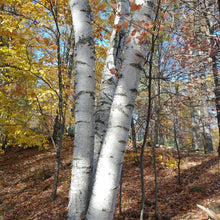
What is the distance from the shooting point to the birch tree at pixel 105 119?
128 cm

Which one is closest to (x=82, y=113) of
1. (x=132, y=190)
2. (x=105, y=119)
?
(x=105, y=119)

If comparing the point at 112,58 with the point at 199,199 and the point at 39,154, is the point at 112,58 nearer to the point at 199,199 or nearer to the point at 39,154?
the point at 199,199

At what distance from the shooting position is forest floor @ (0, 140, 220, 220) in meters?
3.23

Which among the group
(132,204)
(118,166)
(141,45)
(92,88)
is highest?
(141,45)

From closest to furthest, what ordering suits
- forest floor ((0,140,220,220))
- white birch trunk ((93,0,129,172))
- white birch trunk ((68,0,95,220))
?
white birch trunk ((68,0,95,220))
white birch trunk ((93,0,129,172))
forest floor ((0,140,220,220))

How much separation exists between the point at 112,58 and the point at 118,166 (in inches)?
53.3

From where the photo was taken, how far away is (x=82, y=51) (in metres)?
1.84

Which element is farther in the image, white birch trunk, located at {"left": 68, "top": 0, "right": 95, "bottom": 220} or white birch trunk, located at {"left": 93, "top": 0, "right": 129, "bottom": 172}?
Result: white birch trunk, located at {"left": 93, "top": 0, "right": 129, "bottom": 172}

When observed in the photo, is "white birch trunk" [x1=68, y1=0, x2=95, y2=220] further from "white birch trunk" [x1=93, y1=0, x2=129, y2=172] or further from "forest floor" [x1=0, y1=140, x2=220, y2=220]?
"forest floor" [x1=0, y1=140, x2=220, y2=220]

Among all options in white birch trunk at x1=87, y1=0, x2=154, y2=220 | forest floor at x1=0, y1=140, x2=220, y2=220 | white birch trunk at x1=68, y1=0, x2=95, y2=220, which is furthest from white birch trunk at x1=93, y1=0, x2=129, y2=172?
forest floor at x1=0, y1=140, x2=220, y2=220

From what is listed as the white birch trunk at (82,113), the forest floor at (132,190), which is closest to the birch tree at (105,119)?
the white birch trunk at (82,113)

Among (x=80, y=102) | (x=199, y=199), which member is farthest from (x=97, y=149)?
(x=199, y=199)

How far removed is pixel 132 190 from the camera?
4.34m

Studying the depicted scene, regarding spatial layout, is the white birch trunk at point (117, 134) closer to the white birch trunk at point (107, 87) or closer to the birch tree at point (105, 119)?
the birch tree at point (105, 119)
